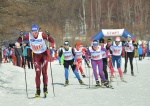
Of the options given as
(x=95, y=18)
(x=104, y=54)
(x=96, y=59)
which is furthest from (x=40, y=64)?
(x=95, y=18)

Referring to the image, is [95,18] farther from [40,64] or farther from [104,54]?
[40,64]

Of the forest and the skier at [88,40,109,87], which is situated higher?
the forest

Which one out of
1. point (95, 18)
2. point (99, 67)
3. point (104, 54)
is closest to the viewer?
point (99, 67)

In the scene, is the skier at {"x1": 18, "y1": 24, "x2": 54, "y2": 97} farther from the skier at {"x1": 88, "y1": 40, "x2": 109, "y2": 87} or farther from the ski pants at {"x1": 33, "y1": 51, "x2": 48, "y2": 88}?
the skier at {"x1": 88, "y1": 40, "x2": 109, "y2": 87}

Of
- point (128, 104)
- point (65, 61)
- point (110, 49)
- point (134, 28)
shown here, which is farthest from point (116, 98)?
point (134, 28)

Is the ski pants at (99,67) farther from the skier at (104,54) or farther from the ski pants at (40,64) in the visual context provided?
the ski pants at (40,64)

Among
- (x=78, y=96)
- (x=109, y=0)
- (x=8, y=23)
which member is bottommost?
(x=78, y=96)

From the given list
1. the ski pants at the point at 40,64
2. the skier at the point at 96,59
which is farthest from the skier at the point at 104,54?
the ski pants at the point at 40,64

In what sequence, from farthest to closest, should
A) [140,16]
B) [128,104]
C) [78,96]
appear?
[140,16] → [78,96] → [128,104]

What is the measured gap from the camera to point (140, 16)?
2375 inches

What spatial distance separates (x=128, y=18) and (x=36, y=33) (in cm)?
4926

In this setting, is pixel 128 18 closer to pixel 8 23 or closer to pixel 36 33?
pixel 8 23

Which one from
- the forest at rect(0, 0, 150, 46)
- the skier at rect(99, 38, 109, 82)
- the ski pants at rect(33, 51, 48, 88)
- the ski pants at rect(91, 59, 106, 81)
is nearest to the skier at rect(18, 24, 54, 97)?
the ski pants at rect(33, 51, 48, 88)

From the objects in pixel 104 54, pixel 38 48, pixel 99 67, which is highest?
pixel 38 48
